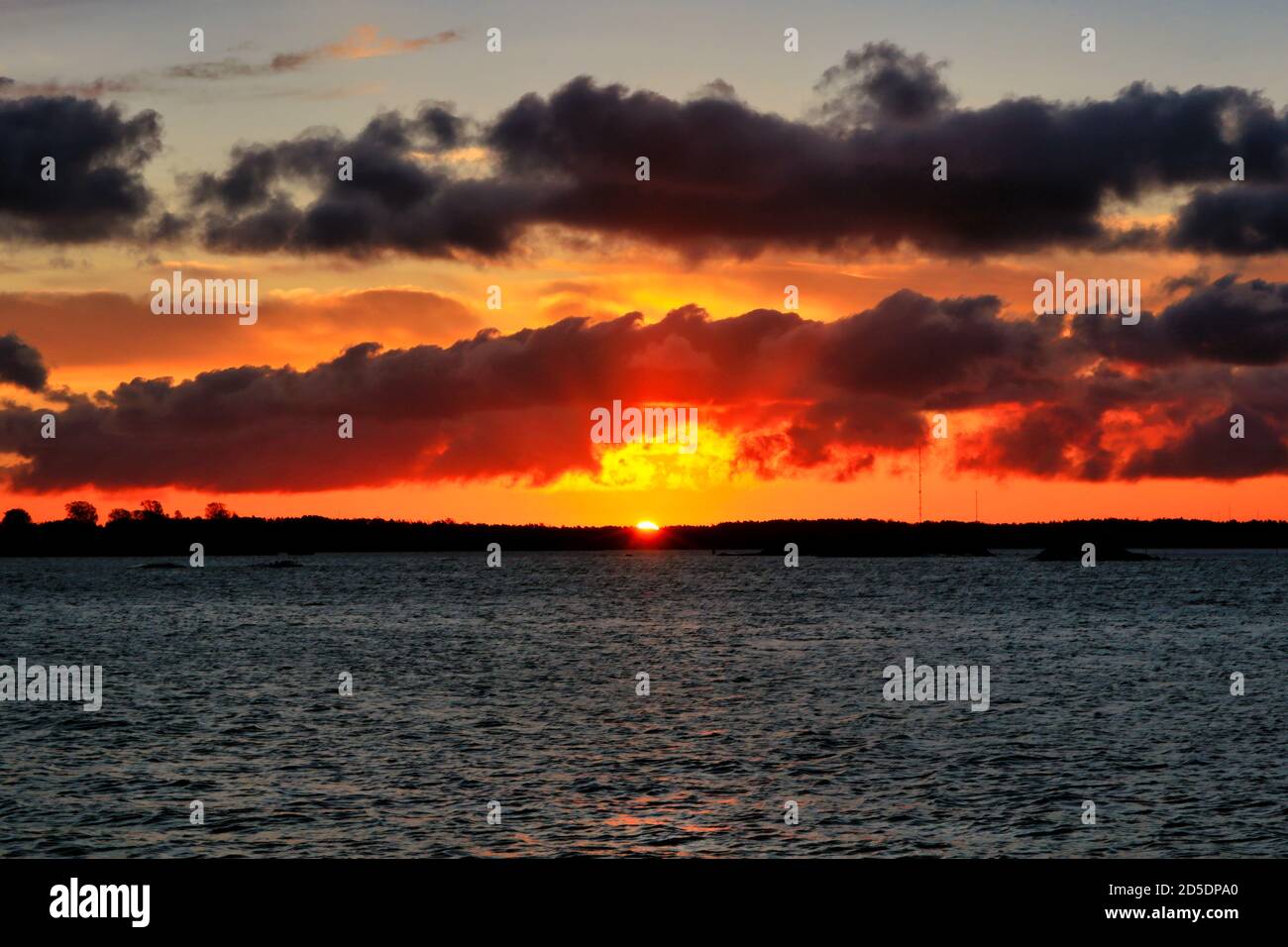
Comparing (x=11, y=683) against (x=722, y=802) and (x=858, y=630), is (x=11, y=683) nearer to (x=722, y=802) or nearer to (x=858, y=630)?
(x=722, y=802)

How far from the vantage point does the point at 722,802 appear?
128 feet

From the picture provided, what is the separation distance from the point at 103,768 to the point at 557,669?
138 feet

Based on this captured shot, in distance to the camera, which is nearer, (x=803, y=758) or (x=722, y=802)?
(x=722, y=802)

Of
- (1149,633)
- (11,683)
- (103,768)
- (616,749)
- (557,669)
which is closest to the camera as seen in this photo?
(103,768)
